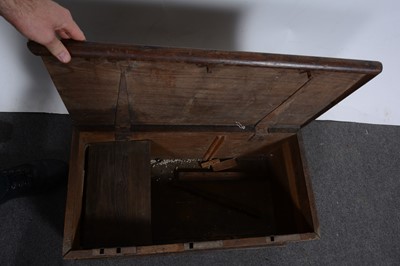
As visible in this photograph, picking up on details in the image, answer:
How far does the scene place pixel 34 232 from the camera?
A: 112 cm

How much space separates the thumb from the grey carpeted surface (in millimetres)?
739

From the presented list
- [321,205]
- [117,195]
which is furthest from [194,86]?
[321,205]

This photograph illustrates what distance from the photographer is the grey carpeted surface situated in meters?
1.12

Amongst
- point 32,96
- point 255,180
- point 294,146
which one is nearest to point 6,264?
point 32,96

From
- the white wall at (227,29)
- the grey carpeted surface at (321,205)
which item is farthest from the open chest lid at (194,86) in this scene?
the grey carpeted surface at (321,205)

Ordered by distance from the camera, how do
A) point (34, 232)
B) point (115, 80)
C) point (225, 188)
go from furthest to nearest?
point (225, 188) < point (34, 232) < point (115, 80)

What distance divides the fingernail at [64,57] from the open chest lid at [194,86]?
0.04 ft

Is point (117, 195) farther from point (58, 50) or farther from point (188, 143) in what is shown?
point (58, 50)

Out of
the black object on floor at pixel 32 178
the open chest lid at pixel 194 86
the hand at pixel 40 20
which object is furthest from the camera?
the black object on floor at pixel 32 178

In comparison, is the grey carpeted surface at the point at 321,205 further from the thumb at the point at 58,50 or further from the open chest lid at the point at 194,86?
the thumb at the point at 58,50

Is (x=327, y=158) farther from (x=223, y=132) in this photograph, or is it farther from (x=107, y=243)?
(x=107, y=243)

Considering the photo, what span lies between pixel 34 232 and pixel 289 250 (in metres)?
0.94

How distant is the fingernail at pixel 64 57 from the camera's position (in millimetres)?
583

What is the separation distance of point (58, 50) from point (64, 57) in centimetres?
2
